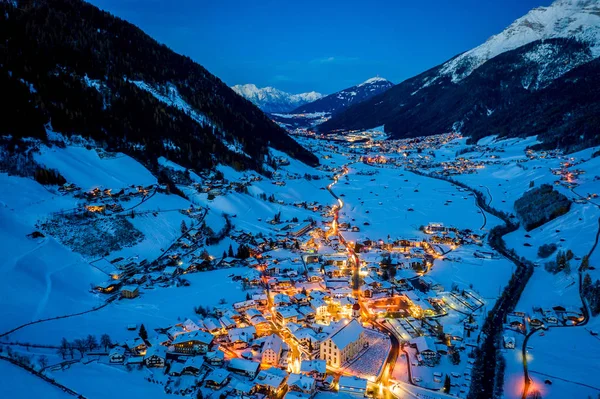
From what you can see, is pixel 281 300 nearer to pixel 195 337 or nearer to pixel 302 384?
pixel 195 337

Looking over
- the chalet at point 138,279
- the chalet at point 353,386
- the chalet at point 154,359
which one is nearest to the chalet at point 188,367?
the chalet at point 154,359

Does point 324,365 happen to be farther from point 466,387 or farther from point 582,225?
point 582,225

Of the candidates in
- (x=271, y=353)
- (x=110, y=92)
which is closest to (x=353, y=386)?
(x=271, y=353)

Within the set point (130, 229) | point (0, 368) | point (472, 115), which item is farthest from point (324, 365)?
point (472, 115)

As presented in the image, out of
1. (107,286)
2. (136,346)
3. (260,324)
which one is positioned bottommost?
(136,346)

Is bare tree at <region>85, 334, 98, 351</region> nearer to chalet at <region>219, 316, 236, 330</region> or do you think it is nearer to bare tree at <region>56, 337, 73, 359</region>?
bare tree at <region>56, 337, 73, 359</region>

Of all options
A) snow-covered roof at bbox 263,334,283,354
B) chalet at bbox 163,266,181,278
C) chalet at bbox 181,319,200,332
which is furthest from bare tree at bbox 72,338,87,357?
chalet at bbox 163,266,181,278

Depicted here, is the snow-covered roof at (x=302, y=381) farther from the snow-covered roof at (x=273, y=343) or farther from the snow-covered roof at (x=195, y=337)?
the snow-covered roof at (x=195, y=337)
